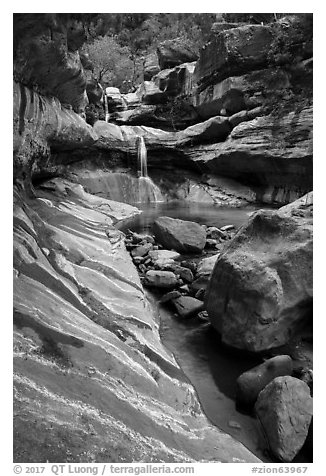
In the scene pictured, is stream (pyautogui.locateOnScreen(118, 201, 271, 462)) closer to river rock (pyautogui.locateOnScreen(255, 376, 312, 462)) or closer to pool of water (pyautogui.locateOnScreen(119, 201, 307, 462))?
pool of water (pyautogui.locateOnScreen(119, 201, 307, 462))

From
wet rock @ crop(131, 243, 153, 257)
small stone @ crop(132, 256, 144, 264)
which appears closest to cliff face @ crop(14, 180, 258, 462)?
small stone @ crop(132, 256, 144, 264)

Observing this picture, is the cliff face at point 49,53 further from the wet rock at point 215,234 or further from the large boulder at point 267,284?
the wet rock at point 215,234

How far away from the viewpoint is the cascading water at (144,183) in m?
14.6

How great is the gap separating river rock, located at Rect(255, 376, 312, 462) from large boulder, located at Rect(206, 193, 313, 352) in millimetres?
829

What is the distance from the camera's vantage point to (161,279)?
17.0ft

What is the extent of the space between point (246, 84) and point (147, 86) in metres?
6.67

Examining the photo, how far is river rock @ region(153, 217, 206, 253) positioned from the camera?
23.0 ft

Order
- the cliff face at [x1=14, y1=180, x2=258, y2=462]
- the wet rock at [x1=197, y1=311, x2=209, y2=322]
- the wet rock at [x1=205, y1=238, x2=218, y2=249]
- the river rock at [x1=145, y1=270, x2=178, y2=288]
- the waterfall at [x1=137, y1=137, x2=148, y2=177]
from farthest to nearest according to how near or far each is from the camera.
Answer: the waterfall at [x1=137, y1=137, x2=148, y2=177], the wet rock at [x1=205, y1=238, x2=218, y2=249], the river rock at [x1=145, y1=270, x2=178, y2=288], the wet rock at [x1=197, y1=311, x2=209, y2=322], the cliff face at [x1=14, y1=180, x2=258, y2=462]

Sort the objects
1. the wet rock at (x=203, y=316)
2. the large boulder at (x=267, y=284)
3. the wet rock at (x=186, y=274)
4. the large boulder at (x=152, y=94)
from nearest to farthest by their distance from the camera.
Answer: the large boulder at (x=267, y=284), the wet rock at (x=203, y=316), the wet rock at (x=186, y=274), the large boulder at (x=152, y=94)

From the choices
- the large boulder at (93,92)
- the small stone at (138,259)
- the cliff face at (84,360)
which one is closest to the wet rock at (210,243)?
the small stone at (138,259)

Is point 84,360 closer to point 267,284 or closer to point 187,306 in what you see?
point 267,284

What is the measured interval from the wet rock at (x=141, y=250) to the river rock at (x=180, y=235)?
1.65 feet

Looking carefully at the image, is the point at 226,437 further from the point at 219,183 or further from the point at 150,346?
the point at 219,183

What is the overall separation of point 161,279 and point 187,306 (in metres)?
0.79
